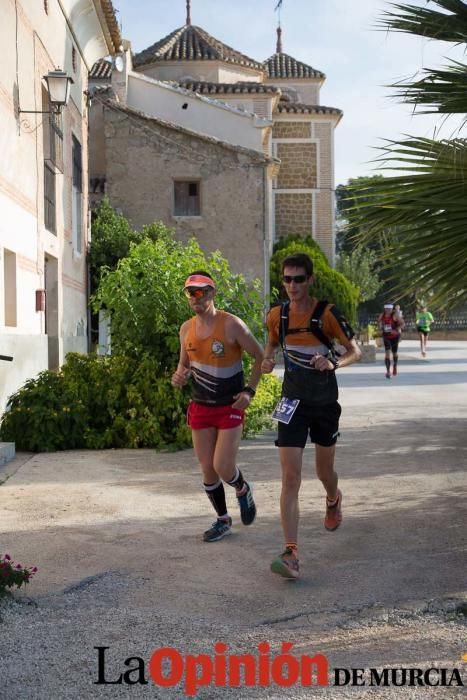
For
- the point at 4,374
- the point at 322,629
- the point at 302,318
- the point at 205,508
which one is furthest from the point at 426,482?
the point at 4,374

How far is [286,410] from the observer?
568 centimetres

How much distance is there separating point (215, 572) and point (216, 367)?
4.46 ft

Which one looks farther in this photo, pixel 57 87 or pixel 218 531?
pixel 57 87

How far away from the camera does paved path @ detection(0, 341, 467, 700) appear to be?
421 cm

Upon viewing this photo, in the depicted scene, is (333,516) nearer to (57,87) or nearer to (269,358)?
(269,358)

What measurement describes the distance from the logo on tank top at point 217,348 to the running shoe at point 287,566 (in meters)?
1.49

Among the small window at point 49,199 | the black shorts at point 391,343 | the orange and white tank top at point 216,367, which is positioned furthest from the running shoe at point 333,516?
the black shorts at point 391,343

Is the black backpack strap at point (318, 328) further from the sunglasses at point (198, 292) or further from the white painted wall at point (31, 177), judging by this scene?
the white painted wall at point (31, 177)

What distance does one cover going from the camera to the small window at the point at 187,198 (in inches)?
1121

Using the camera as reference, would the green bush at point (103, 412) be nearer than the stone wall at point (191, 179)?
Yes

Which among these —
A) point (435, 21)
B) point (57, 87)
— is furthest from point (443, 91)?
point (57, 87)

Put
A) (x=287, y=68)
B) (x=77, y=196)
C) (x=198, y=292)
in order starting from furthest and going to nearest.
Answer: (x=287, y=68) → (x=77, y=196) → (x=198, y=292)

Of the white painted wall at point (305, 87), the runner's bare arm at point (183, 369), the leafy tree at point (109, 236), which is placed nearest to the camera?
the runner's bare arm at point (183, 369)

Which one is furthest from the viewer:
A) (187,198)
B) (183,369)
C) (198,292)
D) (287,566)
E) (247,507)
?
(187,198)
